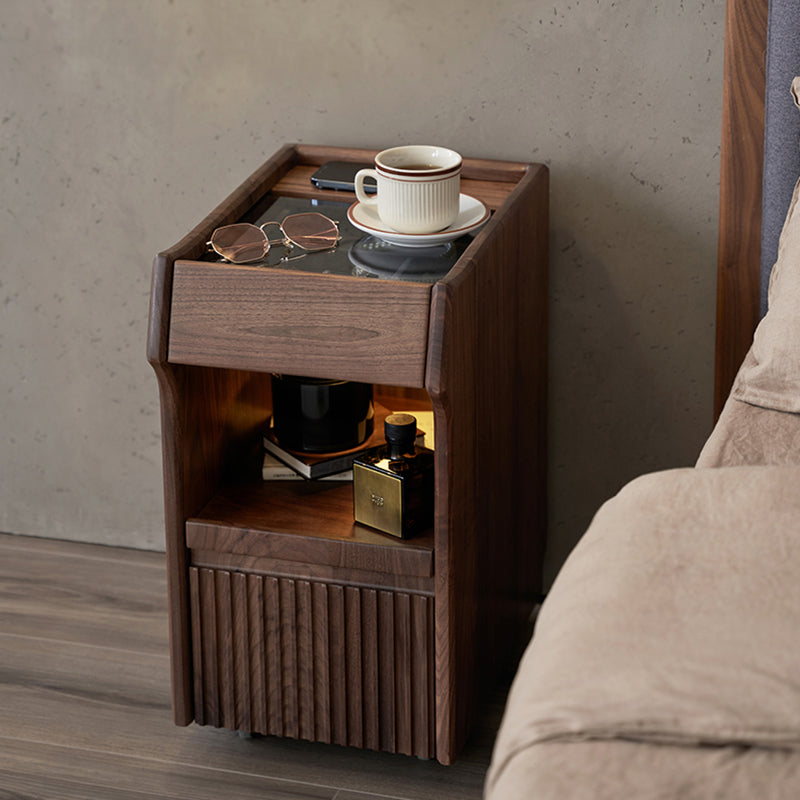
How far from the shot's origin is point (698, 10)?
151 cm

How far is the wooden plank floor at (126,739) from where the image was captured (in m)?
1.47

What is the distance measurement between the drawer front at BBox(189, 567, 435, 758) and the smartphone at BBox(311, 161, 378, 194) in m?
0.54

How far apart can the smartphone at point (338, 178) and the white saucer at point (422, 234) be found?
0.09 metres

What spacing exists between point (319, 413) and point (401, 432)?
0.16m

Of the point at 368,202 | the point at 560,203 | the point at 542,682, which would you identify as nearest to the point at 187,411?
the point at 368,202

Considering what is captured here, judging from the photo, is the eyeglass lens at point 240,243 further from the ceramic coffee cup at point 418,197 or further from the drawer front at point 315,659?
the drawer front at point 315,659

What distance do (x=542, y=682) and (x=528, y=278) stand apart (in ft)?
2.83

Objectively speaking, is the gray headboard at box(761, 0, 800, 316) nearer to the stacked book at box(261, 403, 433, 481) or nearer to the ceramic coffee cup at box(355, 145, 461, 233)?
the ceramic coffee cup at box(355, 145, 461, 233)

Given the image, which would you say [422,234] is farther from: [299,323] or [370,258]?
[299,323]

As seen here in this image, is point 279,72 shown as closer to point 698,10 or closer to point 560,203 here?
point 560,203

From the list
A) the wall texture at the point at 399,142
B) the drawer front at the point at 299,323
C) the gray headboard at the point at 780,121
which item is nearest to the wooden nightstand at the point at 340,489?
the drawer front at the point at 299,323

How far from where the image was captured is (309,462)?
1513 mm

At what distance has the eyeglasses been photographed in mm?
1359

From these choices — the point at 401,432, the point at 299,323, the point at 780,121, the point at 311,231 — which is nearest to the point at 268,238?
the point at 311,231
